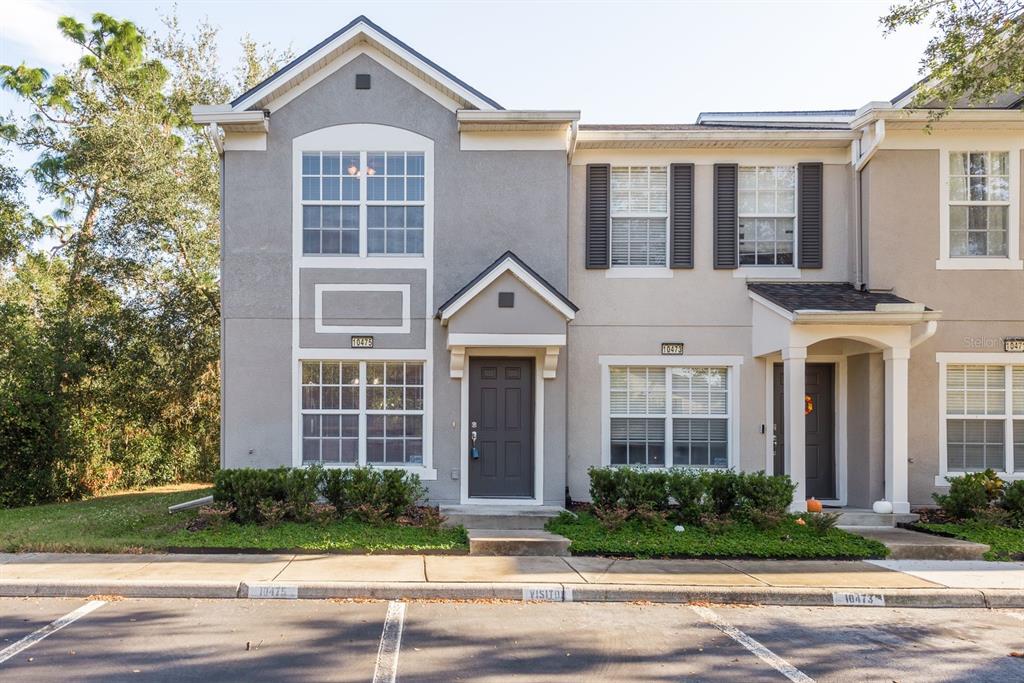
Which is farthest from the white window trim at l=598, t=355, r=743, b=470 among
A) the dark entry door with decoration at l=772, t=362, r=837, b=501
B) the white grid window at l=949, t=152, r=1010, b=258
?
the white grid window at l=949, t=152, r=1010, b=258

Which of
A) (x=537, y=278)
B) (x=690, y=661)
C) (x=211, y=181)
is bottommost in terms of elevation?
(x=690, y=661)

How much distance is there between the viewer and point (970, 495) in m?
11.3

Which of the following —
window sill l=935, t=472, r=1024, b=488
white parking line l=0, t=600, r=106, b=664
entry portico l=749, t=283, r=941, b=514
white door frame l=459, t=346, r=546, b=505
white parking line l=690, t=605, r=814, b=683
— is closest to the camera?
white parking line l=690, t=605, r=814, b=683

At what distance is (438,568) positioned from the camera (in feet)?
29.9

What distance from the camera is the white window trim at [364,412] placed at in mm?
12336

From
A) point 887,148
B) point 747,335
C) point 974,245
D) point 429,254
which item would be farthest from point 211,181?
point 974,245

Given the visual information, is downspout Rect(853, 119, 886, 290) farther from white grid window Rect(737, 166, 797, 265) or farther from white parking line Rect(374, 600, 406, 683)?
white parking line Rect(374, 600, 406, 683)

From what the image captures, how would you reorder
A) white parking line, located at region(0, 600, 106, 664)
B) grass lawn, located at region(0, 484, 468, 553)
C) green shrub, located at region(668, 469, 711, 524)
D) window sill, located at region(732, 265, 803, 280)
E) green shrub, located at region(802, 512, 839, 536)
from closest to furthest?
white parking line, located at region(0, 600, 106, 664)
grass lawn, located at region(0, 484, 468, 553)
green shrub, located at region(802, 512, 839, 536)
green shrub, located at region(668, 469, 711, 524)
window sill, located at region(732, 265, 803, 280)

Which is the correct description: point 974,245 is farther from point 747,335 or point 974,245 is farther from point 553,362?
point 553,362

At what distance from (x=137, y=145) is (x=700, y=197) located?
40.6ft

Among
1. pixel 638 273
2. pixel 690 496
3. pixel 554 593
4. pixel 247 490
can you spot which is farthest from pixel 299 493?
Answer: pixel 638 273

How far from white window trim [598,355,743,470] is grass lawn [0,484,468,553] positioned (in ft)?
10.5

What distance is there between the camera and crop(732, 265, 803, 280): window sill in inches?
514

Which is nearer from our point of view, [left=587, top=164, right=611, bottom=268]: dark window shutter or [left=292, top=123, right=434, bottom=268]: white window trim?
[left=292, top=123, right=434, bottom=268]: white window trim
